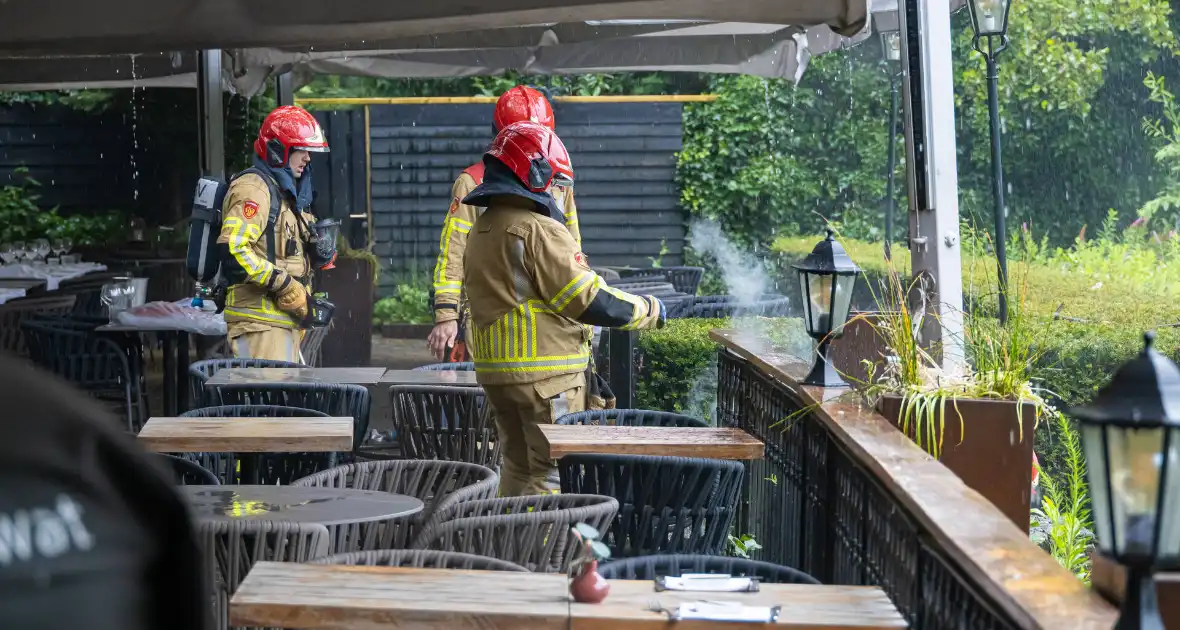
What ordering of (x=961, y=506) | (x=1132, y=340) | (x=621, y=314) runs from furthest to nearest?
(x=1132, y=340) → (x=621, y=314) → (x=961, y=506)

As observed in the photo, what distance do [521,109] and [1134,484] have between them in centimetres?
524

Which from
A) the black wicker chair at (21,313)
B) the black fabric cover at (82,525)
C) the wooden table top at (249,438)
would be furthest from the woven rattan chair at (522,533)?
the black wicker chair at (21,313)

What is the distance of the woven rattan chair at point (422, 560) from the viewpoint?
3.35m

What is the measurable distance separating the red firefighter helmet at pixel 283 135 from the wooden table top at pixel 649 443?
3.10m

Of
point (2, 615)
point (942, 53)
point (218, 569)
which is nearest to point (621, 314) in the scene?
point (942, 53)

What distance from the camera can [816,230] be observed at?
1672cm

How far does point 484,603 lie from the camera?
2.91 meters

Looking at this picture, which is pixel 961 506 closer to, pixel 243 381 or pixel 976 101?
pixel 243 381

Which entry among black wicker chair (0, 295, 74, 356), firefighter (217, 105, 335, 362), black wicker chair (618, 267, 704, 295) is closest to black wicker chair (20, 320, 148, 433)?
black wicker chair (0, 295, 74, 356)

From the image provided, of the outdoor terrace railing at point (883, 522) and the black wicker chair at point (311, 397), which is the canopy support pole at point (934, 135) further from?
the black wicker chair at point (311, 397)

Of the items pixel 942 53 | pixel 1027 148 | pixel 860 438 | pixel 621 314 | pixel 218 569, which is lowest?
pixel 218 569

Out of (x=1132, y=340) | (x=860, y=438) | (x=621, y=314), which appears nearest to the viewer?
(x=860, y=438)

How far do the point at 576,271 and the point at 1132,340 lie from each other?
191 inches

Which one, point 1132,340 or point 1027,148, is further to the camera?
point 1027,148
